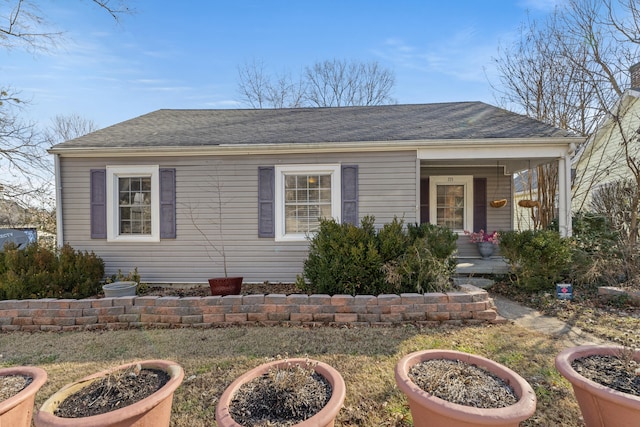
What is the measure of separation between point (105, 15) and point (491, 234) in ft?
34.7

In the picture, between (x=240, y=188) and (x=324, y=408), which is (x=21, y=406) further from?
(x=240, y=188)

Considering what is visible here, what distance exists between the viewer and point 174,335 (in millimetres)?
3680

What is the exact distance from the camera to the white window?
800cm

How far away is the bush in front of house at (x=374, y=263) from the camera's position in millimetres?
4215

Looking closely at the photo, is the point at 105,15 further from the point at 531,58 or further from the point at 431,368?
the point at 531,58

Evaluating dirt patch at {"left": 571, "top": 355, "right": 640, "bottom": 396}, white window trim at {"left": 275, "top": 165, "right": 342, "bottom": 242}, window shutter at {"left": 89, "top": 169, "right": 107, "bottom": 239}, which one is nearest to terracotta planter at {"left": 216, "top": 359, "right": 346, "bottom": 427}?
dirt patch at {"left": 571, "top": 355, "right": 640, "bottom": 396}

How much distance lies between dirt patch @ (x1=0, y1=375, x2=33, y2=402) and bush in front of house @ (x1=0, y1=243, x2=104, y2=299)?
11.7 feet

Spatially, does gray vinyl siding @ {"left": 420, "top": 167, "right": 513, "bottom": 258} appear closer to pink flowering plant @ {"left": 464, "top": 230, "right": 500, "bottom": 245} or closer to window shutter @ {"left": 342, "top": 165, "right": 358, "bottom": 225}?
pink flowering plant @ {"left": 464, "top": 230, "right": 500, "bottom": 245}

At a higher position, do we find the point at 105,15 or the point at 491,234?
the point at 105,15

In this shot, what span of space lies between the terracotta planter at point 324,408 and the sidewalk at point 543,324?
297cm

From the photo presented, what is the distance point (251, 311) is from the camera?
3.97 metres

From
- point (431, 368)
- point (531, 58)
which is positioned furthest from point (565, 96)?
point (431, 368)

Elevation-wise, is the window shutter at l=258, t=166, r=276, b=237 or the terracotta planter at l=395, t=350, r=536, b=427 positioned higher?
the window shutter at l=258, t=166, r=276, b=237

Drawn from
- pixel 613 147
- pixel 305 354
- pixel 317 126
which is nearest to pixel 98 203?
pixel 317 126
